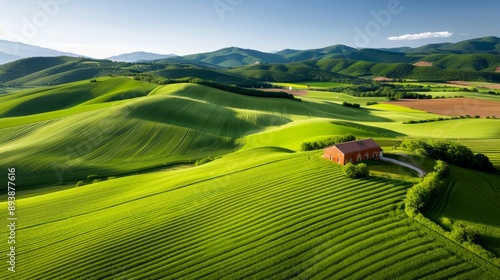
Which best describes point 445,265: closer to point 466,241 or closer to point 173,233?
point 466,241

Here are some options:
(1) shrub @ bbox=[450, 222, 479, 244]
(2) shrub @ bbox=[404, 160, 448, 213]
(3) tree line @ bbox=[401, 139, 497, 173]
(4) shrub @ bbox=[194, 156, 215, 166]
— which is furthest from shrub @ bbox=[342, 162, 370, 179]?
(4) shrub @ bbox=[194, 156, 215, 166]

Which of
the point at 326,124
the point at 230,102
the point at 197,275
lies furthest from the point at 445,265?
the point at 230,102

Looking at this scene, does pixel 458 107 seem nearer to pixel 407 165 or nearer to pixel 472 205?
pixel 407 165

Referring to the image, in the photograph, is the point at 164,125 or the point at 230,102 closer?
the point at 164,125

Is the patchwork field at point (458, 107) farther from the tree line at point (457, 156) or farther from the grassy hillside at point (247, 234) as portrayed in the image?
the grassy hillside at point (247, 234)

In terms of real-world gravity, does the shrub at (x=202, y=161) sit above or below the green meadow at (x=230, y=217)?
below

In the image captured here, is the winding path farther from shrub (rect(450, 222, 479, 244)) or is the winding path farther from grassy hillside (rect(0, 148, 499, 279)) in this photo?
shrub (rect(450, 222, 479, 244))

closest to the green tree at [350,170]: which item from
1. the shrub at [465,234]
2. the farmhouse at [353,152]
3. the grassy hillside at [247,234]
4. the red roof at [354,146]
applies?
the grassy hillside at [247,234]
